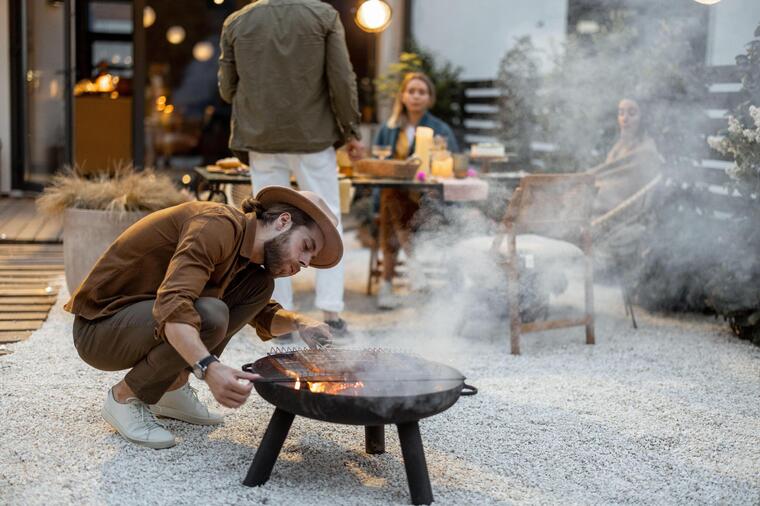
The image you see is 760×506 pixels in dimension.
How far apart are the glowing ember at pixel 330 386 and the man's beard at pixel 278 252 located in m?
0.41

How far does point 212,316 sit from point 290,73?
6.62 ft

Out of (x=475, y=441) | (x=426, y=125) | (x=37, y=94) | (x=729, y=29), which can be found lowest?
(x=475, y=441)

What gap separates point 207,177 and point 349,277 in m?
1.76

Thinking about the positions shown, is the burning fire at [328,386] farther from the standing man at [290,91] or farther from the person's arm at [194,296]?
the standing man at [290,91]

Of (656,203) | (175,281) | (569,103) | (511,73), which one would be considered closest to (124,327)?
(175,281)

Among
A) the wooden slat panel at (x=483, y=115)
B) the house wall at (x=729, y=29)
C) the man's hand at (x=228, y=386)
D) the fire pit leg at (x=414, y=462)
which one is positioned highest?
the house wall at (x=729, y=29)

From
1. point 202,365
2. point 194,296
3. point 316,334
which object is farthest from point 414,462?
point 194,296

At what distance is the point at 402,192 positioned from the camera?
5773 millimetres

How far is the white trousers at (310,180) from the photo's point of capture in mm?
4684

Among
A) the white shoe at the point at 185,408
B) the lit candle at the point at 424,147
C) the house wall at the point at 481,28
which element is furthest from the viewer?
the house wall at the point at 481,28

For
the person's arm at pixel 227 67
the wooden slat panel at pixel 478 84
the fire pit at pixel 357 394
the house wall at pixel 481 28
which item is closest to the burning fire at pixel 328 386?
the fire pit at pixel 357 394

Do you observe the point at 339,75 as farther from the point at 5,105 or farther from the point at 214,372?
the point at 5,105

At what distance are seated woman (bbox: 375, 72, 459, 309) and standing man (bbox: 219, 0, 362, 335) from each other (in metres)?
1.06

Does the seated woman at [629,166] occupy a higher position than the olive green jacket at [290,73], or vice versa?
the olive green jacket at [290,73]
